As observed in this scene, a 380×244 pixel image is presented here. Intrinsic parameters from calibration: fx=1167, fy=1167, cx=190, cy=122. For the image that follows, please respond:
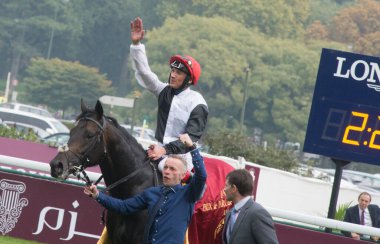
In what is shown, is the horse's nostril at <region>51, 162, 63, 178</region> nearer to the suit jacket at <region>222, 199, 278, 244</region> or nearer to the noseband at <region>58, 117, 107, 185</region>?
the noseband at <region>58, 117, 107, 185</region>

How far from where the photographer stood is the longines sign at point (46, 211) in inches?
533

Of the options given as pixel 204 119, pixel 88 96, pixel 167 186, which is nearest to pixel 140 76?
pixel 204 119

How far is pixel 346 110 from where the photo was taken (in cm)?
1426

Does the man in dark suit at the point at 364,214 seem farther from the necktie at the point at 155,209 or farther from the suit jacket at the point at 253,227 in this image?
the suit jacket at the point at 253,227

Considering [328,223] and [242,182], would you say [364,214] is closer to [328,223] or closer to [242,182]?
[328,223]

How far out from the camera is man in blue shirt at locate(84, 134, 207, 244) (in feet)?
28.3

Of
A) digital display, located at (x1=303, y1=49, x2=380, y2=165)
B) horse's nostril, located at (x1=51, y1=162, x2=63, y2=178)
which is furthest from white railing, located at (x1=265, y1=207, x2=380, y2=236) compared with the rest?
horse's nostril, located at (x1=51, y1=162, x2=63, y2=178)

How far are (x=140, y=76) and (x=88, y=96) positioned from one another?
7744cm

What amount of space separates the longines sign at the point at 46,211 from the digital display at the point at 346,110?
284 centimetres

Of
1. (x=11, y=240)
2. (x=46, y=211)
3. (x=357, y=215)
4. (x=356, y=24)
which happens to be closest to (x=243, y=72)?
(x=356, y=24)

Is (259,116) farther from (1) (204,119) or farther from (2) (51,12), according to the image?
(1) (204,119)

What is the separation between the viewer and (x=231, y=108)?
7956cm

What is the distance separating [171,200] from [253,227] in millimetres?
746

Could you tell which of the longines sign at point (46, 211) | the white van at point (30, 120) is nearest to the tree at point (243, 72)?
the white van at point (30, 120)
